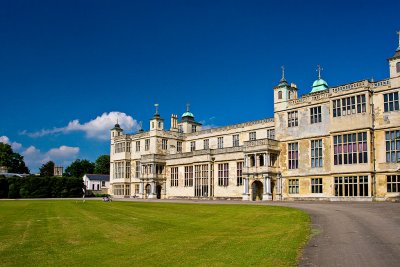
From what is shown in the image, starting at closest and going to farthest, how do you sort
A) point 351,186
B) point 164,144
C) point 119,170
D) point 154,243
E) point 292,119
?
point 154,243, point 351,186, point 292,119, point 164,144, point 119,170

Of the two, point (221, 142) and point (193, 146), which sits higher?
point (221, 142)

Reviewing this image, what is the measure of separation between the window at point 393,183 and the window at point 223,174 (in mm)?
21055

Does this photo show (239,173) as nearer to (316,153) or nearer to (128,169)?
(316,153)

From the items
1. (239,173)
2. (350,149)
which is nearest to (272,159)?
(239,173)

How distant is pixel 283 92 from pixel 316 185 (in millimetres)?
11527

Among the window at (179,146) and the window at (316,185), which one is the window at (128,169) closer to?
the window at (179,146)

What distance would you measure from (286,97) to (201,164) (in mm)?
16041

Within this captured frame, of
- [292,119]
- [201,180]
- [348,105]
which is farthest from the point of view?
[201,180]

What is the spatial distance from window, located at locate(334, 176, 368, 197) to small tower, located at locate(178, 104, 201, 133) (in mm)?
34970

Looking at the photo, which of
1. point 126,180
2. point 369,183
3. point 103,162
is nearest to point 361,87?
point 369,183

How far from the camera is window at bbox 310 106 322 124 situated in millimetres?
43428

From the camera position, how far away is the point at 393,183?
37.1 meters

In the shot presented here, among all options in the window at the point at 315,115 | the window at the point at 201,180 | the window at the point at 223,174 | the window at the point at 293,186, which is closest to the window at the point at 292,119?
the window at the point at 315,115

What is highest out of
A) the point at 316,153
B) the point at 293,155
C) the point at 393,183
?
the point at 316,153
